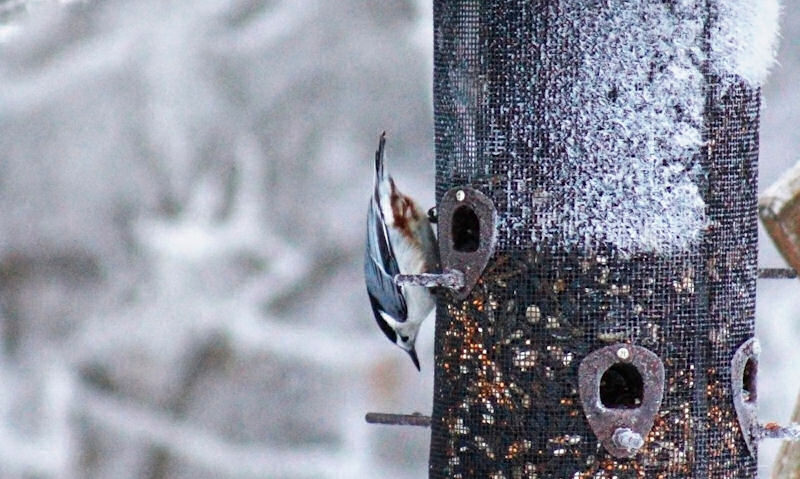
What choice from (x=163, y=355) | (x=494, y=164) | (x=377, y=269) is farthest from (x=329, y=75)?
(x=494, y=164)

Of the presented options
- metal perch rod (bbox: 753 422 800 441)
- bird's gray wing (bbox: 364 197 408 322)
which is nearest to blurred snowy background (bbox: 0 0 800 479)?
bird's gray wing (bbox: 364 197 408 322)

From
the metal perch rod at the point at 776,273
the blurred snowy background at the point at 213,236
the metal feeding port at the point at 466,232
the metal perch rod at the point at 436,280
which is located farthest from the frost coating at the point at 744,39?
the blurred snowy background at the point at 213,236

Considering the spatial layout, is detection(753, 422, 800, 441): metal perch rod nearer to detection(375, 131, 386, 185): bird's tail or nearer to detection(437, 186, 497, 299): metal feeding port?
detection(437, 186, 497, 299): metal feeding port

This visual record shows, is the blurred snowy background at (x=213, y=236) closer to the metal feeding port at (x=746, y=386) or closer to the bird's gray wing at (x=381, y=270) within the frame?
the bird's gray wing at (x=381, y=270)

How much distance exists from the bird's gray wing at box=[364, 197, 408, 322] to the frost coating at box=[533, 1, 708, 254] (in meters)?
0.67

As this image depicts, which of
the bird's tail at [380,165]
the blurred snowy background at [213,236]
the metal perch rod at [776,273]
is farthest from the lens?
the blurred snowy background at [213,236]

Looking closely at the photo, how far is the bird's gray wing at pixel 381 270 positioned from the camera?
3961 mm

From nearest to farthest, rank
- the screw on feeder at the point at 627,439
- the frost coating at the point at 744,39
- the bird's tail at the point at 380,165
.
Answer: the screw on feeder at the point at 627,439, the frost coating at the point at 744,39, the bird's tail at the point at 380,165

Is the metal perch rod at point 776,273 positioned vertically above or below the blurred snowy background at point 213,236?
below

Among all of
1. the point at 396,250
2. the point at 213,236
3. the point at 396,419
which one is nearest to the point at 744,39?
the point at 396,250

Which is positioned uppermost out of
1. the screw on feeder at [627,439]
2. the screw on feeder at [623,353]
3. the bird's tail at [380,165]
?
the bird's tail at [380,165]

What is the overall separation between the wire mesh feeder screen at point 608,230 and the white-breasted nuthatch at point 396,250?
47 centimetres

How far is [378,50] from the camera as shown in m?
7.88

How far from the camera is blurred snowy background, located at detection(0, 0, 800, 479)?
310 inches
